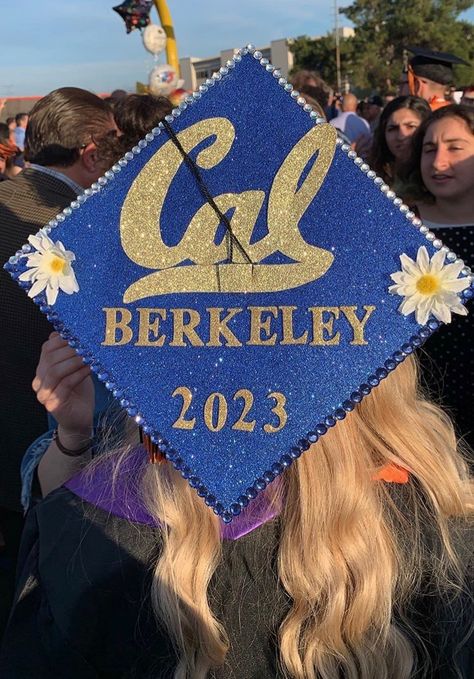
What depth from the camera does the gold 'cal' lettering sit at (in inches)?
39.8

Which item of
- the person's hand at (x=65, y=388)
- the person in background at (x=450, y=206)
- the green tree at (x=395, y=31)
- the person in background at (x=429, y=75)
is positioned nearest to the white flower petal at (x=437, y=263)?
the person's hand at (x=65, y=388)

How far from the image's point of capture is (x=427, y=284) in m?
0.98

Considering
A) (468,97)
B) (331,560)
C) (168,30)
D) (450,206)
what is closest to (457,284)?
(331,560)

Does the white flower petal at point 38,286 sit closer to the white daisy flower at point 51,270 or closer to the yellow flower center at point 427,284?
the white daisy flower at point 51,270

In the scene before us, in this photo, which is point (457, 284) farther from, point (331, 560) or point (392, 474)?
point (331, 560)

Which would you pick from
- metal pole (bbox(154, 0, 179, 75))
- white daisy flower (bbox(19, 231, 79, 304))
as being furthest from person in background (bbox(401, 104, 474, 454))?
metal pole (bbox(154, 0, 179, 75))

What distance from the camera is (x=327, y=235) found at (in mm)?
1004

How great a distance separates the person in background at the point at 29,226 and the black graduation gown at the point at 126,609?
4.49 feet

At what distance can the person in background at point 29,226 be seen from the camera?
7.73ft

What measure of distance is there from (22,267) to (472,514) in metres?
0.84

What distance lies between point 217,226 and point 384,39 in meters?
54.0

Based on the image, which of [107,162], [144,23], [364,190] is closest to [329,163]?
[364,190]

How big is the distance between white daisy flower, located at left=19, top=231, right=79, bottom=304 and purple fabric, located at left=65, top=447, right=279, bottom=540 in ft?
1.00

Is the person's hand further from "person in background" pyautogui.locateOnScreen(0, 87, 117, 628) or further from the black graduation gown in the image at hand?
"person in background" pyautogui.locateOnScreen(0, 87, 117, 628)
